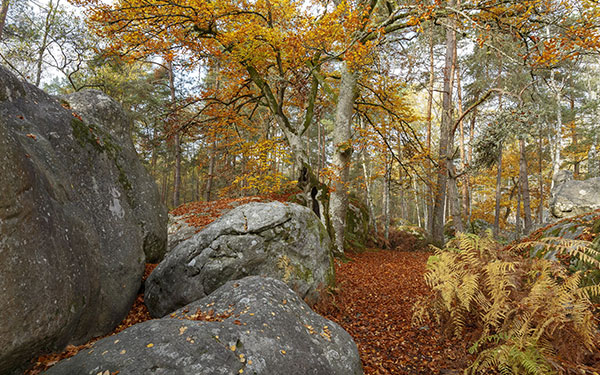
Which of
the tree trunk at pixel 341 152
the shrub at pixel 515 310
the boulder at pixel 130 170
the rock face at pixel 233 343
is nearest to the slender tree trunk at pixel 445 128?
the tree trunk at pixel 341 152

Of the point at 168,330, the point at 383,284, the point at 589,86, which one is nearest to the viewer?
the point at 168,330

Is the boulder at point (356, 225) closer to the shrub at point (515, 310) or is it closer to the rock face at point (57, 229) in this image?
the shrub at point (515, 310)

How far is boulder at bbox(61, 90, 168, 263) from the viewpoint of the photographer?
496 cm

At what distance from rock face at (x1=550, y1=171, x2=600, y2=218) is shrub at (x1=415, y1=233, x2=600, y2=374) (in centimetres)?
1231

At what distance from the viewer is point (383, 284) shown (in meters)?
6.93

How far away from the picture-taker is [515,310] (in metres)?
3.24

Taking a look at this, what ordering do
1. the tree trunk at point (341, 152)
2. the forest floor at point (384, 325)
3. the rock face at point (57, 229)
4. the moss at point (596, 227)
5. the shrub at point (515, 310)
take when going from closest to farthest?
the rock face at point (57, 229) < the shrub at point (515, 310) < the forest floor at point (384, 325) < the moss at point (596, 227) < the tree trunk at point (341, 152)

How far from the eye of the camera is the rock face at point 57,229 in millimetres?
2172

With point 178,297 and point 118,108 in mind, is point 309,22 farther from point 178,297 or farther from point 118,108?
point 178,297

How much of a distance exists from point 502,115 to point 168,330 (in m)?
10.6

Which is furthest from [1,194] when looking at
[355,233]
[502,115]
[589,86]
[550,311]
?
[589,86]

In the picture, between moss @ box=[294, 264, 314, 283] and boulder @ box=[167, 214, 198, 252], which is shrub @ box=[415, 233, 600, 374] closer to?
moss @ box=[294, 264, 314, 283]

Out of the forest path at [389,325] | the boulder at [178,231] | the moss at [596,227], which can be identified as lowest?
the forest path at [389,325]

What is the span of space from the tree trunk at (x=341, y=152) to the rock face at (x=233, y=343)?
259 inches
